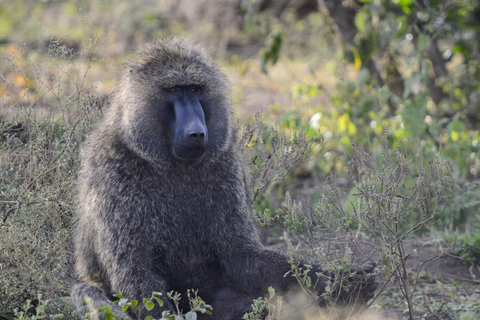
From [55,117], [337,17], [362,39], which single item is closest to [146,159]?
[55,117]

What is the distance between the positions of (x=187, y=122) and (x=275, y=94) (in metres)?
5.44

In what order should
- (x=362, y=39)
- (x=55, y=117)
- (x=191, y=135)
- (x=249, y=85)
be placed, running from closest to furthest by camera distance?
(x=191, y=135) < (x=55, y=117) < (x=362, y=39) < (x=249, y=85)

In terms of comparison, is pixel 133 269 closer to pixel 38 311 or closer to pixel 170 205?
pixel 170 205

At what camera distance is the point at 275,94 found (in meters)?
8.17

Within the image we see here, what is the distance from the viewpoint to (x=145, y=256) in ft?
9.42

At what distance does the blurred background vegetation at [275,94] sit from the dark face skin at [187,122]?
0.44 metres

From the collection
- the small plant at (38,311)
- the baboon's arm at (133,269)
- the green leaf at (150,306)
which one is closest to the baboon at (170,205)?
the baboon's arm at (133,269)

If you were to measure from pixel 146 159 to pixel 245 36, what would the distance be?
250 inches

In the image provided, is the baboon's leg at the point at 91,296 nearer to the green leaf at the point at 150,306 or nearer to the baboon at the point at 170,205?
the baboon at the point at 170,205

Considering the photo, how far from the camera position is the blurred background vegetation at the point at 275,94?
3262 mm

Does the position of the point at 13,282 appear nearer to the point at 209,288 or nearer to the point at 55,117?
the point at 209,288

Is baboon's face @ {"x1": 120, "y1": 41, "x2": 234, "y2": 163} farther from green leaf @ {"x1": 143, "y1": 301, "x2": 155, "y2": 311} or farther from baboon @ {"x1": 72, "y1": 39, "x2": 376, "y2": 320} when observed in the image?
green leaf @ {"x1": 143, "y1": 301, "x2": 155, "y2": 311}

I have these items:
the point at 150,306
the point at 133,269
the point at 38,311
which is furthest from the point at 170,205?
the point at 38,311

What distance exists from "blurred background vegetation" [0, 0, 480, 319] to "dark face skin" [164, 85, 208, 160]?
1.46 feet
